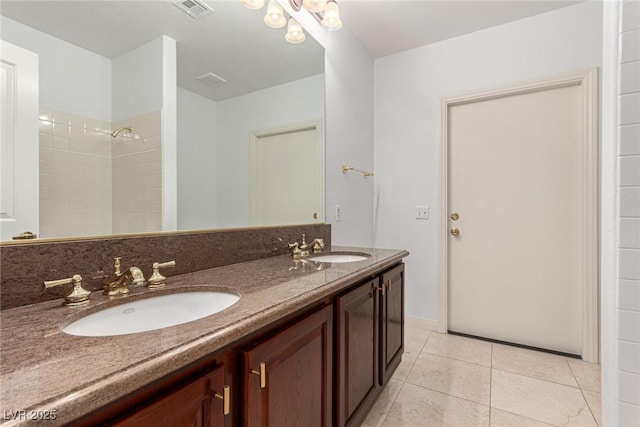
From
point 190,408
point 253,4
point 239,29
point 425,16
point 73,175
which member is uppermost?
point 425,16

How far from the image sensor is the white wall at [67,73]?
77 centimetres

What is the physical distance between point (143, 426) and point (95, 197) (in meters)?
0.68

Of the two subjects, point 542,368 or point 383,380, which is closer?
point 383,380

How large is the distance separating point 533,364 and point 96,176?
2.63 metres

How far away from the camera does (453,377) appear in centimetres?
186

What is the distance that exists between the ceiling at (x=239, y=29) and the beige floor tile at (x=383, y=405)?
5.61 feet

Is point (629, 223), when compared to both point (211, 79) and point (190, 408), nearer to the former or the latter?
point (190, 408)

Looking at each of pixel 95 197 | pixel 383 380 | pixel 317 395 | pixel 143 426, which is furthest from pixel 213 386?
pixel 383 380

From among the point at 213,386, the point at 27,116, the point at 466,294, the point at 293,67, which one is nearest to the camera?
the point at 213,386

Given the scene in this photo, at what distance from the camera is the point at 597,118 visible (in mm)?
2014

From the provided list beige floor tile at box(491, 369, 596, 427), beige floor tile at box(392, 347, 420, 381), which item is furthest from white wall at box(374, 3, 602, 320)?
beige floor tile at box(491, 369, 596, 427)

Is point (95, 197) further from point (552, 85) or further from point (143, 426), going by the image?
point (552, 85)

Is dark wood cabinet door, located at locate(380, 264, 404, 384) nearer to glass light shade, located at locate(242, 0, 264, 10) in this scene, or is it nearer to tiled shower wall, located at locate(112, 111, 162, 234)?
tiled shower wall, located at locate(112, 111, 162, 234)

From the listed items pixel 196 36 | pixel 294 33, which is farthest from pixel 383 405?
pixel 294 33
